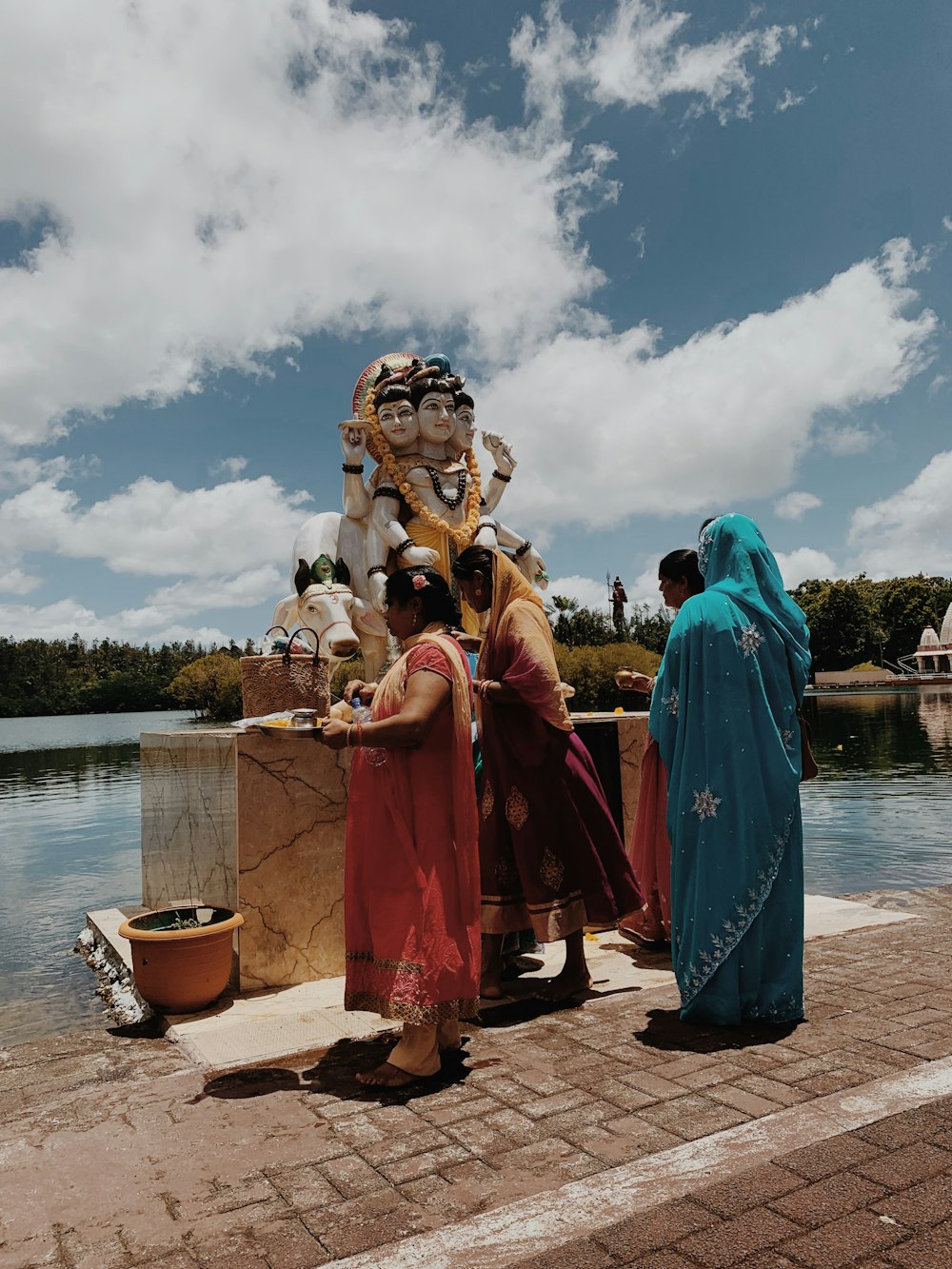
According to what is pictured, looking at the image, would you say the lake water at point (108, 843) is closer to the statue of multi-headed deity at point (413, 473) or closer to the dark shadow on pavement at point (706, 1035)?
the statue of multi-headed deity at point (413, 473)

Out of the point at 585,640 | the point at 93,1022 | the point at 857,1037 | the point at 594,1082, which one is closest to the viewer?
the point at 594,1082

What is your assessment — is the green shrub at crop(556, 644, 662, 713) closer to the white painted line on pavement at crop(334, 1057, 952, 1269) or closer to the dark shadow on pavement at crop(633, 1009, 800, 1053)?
the dark shadow on pavement at crop(633, 1009, 800, 1053)

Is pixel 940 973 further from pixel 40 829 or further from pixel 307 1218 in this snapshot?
pixel 40 829

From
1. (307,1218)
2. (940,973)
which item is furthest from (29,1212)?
(940,973)

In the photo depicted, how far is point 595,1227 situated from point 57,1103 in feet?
6.36

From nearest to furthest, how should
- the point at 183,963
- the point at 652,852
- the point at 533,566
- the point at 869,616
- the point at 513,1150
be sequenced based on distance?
the point at 513,1150, the point at 183,963, the point at 652,852, the point at 533,566, the point at 869,616

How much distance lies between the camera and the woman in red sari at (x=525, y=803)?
4055 millimetres

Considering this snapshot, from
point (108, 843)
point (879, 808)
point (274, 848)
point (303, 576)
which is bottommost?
point (879, 808)

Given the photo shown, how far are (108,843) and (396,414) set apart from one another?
8.49m

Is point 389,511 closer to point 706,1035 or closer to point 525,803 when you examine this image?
point 525,803

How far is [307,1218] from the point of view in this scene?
7.48 feet

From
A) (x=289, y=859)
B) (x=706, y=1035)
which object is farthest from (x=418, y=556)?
(x=706, y=1035)

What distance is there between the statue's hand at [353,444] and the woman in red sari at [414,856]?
2986 millimetres

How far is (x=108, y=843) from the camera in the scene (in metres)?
12.3
